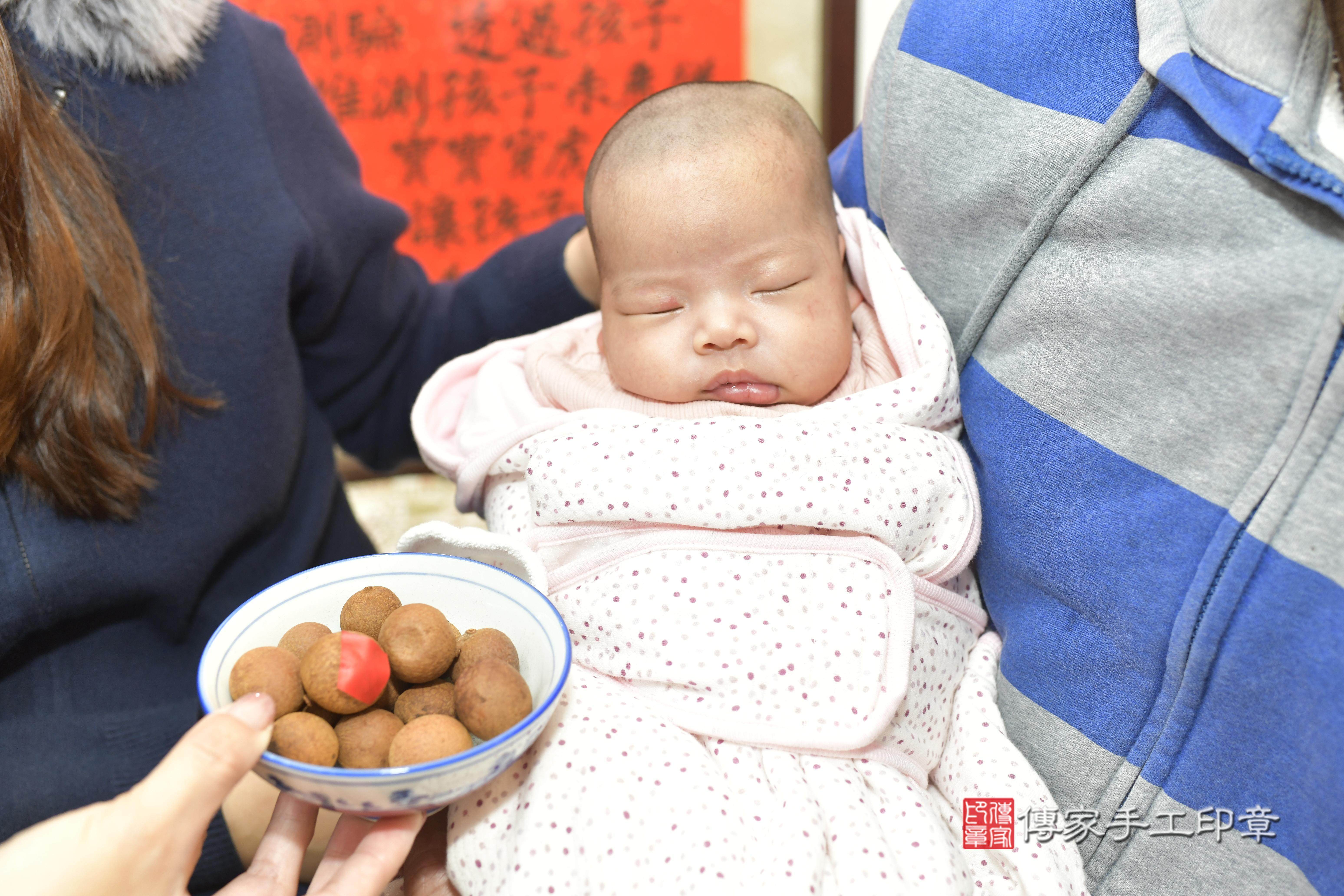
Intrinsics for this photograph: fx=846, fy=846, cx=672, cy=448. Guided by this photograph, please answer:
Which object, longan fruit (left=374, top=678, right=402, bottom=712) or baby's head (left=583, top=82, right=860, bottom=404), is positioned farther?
baby's head (left=583, top=82, right=860, bottom=404)

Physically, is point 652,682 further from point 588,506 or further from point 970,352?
point 970,352

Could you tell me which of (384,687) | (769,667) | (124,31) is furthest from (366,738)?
(124,31)

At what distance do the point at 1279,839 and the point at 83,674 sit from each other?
3.81ft

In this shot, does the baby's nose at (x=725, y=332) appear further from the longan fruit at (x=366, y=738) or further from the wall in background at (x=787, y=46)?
the wall in background at (x=787, y=46)

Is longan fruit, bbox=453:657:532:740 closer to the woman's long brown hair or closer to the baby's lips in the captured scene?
the baby's lips

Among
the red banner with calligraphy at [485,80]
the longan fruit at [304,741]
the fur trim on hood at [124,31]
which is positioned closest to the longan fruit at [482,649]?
the longan fruit at [304,741]

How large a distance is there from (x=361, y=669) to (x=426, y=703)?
0.23 ft

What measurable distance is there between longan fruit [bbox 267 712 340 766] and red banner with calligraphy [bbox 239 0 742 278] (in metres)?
1.19

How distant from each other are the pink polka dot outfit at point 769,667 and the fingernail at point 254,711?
0.23 metres

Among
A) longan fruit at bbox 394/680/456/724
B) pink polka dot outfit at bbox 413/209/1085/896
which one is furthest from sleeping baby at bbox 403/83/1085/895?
longan fruit at bbox 394/680/456/724

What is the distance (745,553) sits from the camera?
79 centimetres

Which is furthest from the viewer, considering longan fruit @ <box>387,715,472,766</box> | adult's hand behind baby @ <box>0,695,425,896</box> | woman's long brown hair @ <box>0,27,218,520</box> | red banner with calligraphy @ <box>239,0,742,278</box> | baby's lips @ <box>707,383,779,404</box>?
red banner with calligraphy @ <box>239,0,742,278</box>

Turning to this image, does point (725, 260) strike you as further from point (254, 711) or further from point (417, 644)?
point (254, 711)

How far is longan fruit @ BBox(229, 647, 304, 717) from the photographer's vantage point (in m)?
0.64
